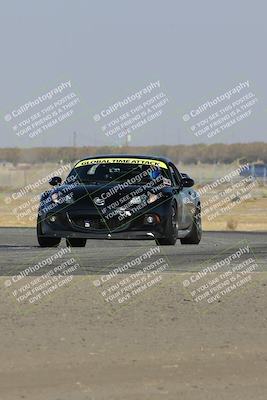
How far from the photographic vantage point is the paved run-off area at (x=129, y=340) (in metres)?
8.52

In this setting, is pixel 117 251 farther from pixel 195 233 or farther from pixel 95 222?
pixel 195 233

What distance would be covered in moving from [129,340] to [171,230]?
9739 millimetres

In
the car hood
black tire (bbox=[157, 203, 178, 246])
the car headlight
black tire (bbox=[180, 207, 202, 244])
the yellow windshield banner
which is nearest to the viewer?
the car hood

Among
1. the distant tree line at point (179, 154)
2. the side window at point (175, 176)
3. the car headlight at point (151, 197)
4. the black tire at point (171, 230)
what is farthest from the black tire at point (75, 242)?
the distant tree line at point (179, 154)

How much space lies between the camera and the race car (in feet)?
64.6

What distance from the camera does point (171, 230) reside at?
20.2 m

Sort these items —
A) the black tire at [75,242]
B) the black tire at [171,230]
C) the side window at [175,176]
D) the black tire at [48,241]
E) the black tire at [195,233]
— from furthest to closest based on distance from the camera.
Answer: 1. the black tire at [195,233]
2. the black tire at [75,242]
3. the side window at [175,176]
4. the black tire at [48,241]
5. the black tire at [171,230]

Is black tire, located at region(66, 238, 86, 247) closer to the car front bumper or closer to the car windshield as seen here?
the car windshield

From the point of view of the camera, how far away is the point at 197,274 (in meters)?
15.4

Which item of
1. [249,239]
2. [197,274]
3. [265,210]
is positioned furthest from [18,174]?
[197,274]

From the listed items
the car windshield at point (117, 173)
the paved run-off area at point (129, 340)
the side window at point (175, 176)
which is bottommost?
the side window at point (175, 176)

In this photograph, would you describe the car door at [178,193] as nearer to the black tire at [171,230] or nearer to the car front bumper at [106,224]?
the black tire at [171,230]

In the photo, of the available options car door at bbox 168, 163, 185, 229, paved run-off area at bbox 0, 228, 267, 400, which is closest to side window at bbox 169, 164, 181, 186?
car door at bbox 168, 163, 185, 229

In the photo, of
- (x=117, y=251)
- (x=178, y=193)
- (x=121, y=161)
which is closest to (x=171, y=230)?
(x=117, y=251)
